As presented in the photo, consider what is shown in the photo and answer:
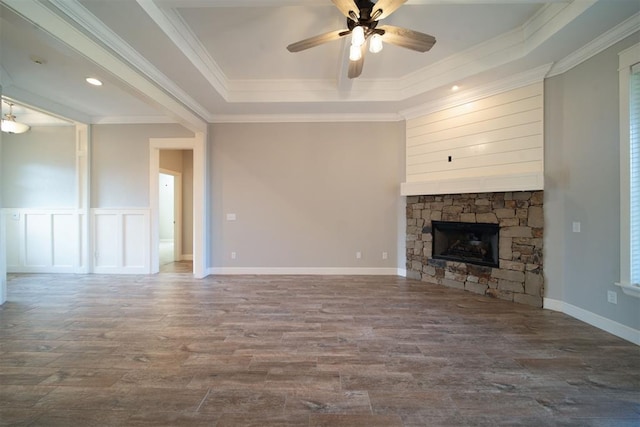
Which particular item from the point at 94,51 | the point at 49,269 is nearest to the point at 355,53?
the point at 94,51

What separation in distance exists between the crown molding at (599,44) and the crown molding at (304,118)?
83.1 inches

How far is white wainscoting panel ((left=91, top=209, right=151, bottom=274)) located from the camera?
4.71 m

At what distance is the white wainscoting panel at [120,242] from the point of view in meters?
4.71

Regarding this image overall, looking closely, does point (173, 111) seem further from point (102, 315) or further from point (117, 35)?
point (102, 315)

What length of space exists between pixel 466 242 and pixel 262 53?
4023mm

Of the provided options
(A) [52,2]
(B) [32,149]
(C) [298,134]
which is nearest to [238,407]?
(A) [52,2]

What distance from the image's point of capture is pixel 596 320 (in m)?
2.61

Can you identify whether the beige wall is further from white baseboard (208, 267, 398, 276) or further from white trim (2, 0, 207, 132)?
white trim (2, 0, 207, 132)

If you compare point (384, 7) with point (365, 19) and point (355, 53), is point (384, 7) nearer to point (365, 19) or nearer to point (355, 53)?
point (365, 19)

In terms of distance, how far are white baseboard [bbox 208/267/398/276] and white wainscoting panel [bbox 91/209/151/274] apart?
1.41m

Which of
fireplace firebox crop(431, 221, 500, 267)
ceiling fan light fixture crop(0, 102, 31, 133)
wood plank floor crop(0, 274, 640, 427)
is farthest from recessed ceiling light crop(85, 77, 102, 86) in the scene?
fireplace firebox crop(431, 221, 500, 267)

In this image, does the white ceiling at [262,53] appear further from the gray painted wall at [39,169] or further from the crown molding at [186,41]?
the gray painted wall at [39,169]

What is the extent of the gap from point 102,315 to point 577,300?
5.42 metres

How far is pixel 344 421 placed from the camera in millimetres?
1440
